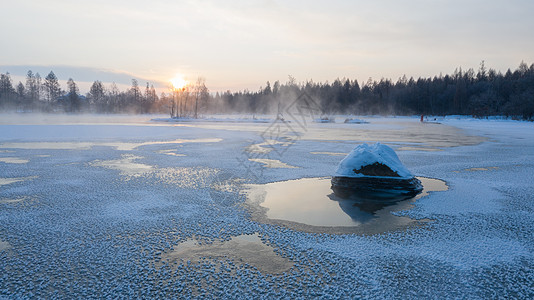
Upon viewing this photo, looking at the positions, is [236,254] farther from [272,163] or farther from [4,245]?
[272,163]

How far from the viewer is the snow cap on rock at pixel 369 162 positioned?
7.34 m

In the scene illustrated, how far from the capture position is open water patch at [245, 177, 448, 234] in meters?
4.94

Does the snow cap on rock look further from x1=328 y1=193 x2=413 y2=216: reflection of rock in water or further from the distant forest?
the distant forest

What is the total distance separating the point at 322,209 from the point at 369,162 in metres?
2.30

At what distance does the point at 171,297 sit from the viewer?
2977 mm

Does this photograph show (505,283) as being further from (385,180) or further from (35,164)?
(35,164)

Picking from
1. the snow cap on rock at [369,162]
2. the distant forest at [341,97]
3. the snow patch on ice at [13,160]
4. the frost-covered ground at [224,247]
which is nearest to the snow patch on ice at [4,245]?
the frost-covered ground at [224,247]

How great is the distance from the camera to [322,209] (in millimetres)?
5824

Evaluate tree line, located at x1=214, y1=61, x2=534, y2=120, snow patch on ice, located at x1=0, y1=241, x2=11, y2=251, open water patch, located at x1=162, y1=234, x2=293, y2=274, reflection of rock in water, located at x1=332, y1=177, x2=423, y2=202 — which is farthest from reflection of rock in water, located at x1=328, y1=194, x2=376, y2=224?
tree line, located at x1=214, y1=61, x2=534, y2=120

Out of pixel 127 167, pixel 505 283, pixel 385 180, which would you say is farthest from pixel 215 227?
pixel 127 167

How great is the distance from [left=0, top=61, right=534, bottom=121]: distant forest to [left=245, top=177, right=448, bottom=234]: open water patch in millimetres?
56950

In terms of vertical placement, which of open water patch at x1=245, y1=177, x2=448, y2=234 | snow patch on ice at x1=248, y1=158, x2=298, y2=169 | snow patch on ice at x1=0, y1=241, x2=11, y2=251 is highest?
snow patch on ice at x1=248, y1=158, x2=298, y2=169

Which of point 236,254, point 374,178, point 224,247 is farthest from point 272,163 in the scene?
point 236,254

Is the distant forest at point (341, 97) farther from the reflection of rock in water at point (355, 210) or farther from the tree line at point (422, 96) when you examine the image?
the reflection of rock in water at point (355, 210)
